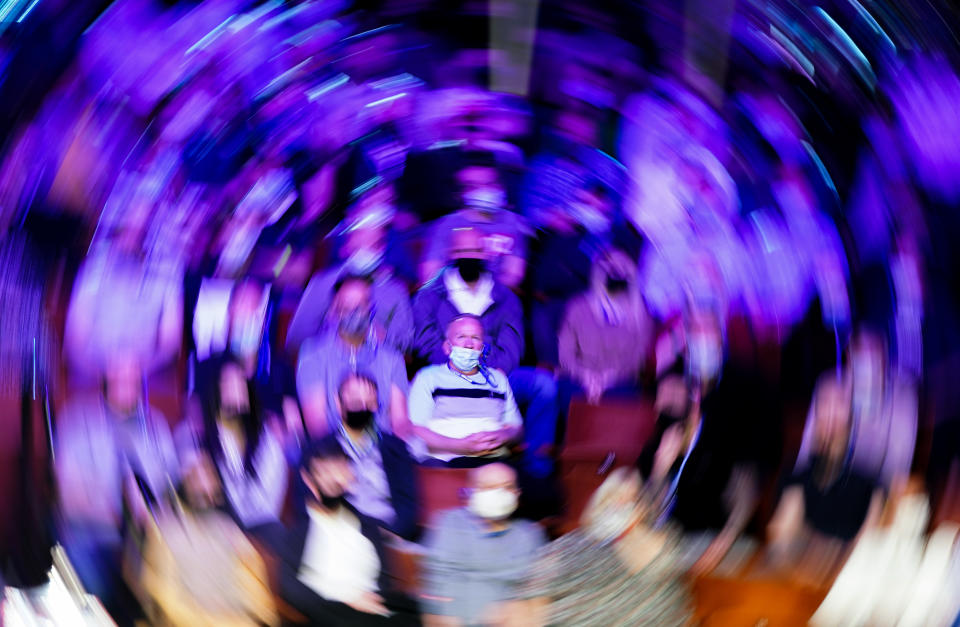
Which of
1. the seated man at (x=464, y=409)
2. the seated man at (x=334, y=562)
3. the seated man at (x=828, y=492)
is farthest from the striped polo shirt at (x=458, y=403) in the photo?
the seated man at (x=828, y=492)

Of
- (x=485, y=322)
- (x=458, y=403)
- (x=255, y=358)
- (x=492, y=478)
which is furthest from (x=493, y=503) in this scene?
(x=255, y=358)

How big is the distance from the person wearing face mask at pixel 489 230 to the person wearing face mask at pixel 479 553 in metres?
0.27

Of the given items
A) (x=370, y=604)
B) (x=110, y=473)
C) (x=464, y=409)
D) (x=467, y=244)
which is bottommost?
(x=370, y=604)

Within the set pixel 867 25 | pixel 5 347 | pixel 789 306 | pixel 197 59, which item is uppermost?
pixel 867 25

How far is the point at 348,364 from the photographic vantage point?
3.17ft

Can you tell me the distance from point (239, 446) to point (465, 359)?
12.2 inches

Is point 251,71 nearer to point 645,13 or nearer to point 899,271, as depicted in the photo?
point 645,13

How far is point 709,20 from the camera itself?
2.49ft

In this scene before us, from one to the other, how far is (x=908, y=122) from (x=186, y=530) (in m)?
0.87

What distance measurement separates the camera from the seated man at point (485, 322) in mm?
980

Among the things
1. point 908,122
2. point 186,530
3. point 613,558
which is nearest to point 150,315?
point 186,530

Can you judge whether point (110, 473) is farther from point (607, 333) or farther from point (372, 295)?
point (607, 333)

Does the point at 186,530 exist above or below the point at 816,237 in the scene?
below

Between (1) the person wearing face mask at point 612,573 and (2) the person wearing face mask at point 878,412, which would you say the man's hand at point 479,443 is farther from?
(2) the person wearing face mask at point 878,412
